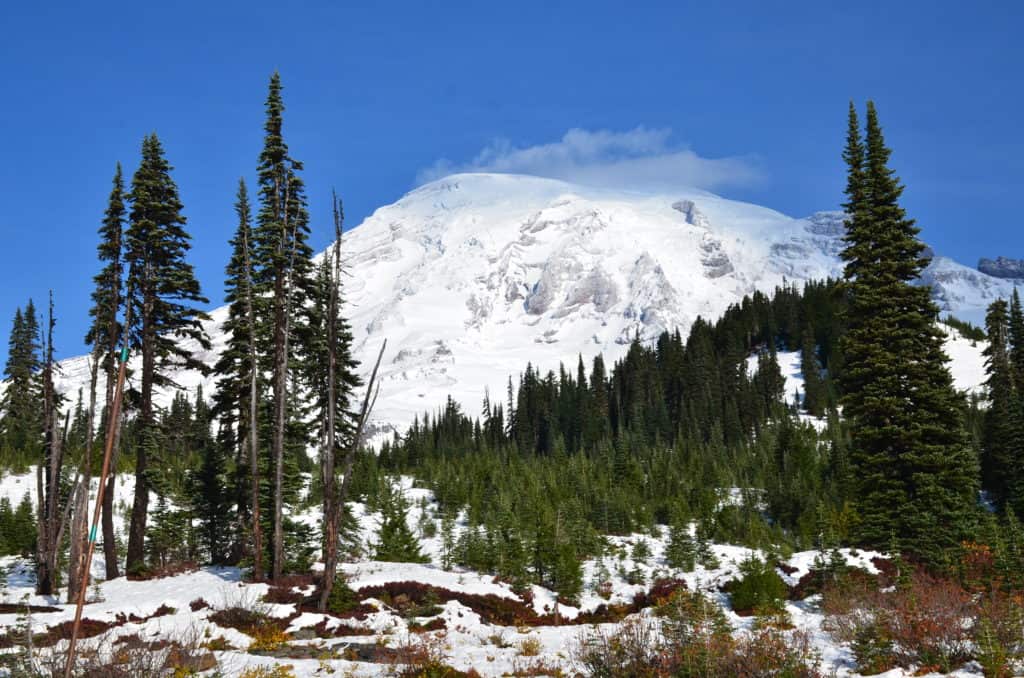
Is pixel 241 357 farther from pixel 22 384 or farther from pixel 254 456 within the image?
pixel 22 384

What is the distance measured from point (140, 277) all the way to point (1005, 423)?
5662 cm

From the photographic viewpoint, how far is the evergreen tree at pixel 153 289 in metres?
27.0

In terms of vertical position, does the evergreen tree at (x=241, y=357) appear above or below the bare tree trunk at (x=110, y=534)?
above

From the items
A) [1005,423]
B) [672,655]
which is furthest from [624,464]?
[672,655]

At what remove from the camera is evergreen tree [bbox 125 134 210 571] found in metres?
27.0

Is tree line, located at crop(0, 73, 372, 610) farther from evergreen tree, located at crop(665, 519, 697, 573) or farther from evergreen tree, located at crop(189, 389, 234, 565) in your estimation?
evergreen tree, located at crop(665, 519, 697, 573)

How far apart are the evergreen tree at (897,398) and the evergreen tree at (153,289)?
25297mm

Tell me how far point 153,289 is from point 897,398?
91.4 ft

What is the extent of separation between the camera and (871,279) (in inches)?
1066

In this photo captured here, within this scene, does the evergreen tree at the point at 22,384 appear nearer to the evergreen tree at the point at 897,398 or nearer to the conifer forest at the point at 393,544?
the conifer forest at the point at 393,544

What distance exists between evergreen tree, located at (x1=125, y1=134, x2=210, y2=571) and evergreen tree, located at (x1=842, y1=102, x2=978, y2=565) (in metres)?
25.3

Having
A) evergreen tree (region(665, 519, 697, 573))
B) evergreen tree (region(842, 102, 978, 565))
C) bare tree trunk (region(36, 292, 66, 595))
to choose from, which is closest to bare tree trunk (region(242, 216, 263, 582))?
bare tree trunk (region(36, 292, 66, 595))

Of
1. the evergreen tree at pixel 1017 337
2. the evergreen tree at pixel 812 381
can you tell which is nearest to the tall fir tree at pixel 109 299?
the evergreen tree at pixel 1017 337

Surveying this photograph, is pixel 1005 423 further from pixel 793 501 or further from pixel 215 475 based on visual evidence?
pixel 215 475
